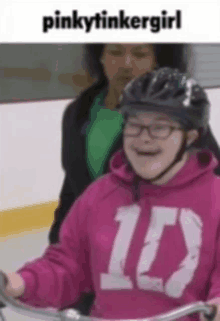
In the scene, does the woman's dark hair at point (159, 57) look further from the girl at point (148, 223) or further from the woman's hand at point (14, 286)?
the woman's hand at point (14, 286)

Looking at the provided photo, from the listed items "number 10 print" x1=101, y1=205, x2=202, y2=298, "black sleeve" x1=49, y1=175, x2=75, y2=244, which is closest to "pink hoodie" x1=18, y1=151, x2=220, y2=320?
"number 10 print" x1=101, y1=205, x2=202, y2=298

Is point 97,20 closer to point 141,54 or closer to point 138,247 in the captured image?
→ point 141,54

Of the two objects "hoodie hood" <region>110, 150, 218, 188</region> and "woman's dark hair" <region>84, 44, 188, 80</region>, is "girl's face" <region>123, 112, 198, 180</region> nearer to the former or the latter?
"hoodie hood" <region>110, 150, 218, 188</region>

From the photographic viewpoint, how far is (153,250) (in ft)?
2.60

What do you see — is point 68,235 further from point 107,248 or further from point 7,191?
point 7,191

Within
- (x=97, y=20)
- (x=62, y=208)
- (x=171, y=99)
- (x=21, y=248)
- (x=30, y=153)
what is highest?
(x=97, y=20)

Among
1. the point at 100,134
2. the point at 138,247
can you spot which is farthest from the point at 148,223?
the point at 100,134

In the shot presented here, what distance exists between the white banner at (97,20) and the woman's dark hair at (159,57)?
2cm

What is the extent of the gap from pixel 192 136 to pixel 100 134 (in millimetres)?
246

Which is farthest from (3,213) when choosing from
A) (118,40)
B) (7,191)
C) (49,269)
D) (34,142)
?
(118,40)

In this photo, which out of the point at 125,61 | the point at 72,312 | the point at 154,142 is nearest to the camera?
the point at 72,312

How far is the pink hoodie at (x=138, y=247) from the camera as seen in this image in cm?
77

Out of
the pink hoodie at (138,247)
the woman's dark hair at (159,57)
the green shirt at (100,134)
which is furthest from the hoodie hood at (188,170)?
the woman's dark hair at (159,57)

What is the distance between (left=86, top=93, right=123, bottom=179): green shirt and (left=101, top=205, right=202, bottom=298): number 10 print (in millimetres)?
178
